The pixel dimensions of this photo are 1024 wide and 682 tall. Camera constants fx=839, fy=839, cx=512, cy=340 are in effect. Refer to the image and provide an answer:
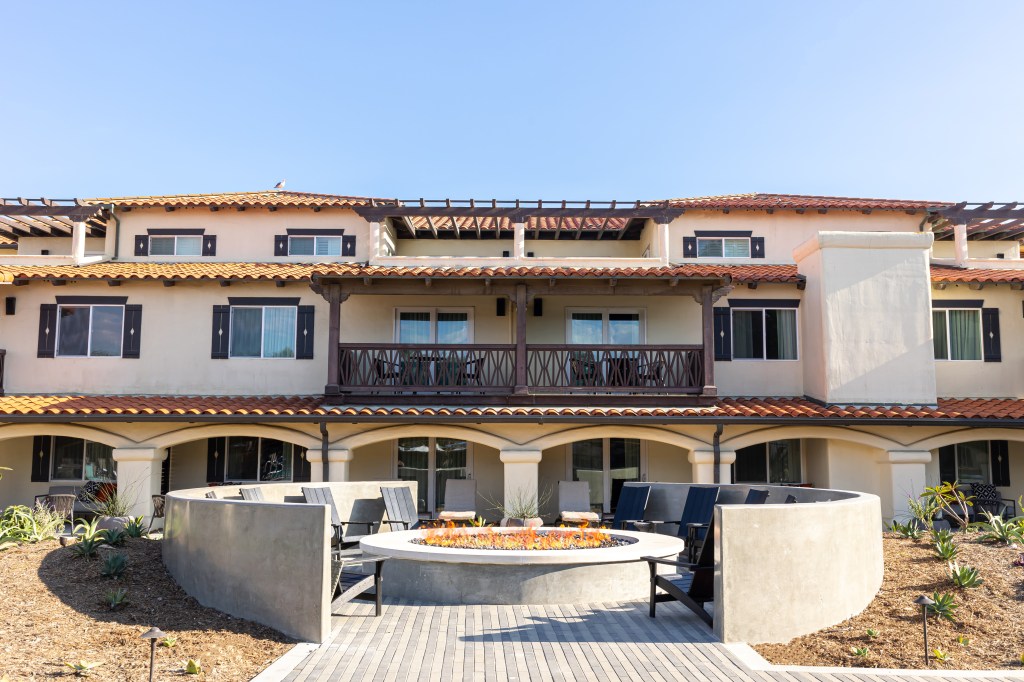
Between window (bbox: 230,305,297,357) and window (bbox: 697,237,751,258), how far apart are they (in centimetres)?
1071

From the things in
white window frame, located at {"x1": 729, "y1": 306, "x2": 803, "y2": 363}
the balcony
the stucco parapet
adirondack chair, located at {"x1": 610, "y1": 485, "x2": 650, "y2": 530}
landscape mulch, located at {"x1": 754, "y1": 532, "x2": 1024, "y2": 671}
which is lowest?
landscape mulch, located at {"x1": 754, "y1": 532, "x2": 1024, "y2": 671}

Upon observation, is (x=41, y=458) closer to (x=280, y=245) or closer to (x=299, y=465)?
(x=299, y=465)

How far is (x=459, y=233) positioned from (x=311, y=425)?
7721 mm

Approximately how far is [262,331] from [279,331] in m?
0.41

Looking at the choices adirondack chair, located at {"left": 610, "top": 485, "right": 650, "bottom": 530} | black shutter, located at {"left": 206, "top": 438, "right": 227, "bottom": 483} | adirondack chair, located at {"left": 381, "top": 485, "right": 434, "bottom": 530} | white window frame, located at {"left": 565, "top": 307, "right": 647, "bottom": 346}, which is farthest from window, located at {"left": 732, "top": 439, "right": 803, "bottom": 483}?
black shutter, located at {"left": 206, "top": 438, "right": 227, "bottom": 483}

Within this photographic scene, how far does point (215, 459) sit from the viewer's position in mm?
19875

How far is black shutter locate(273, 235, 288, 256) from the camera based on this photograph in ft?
72.8

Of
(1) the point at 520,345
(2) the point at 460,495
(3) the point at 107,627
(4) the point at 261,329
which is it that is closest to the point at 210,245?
(4) the point at 261,329

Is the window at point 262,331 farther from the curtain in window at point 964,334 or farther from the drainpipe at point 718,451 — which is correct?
the curtain in window at point 964,334

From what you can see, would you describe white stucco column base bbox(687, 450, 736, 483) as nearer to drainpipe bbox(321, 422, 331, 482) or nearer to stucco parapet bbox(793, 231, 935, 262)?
stucco parapet bbox(793, 231, 935, 262)

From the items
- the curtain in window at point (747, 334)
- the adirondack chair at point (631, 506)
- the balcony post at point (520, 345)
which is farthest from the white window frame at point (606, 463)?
the adirondack chair at point (631, 506)

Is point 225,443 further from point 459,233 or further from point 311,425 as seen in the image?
point 459,233

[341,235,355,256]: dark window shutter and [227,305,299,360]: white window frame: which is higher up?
[341,235,355,256]: dark window shutter

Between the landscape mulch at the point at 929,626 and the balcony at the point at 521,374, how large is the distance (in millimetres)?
7420
